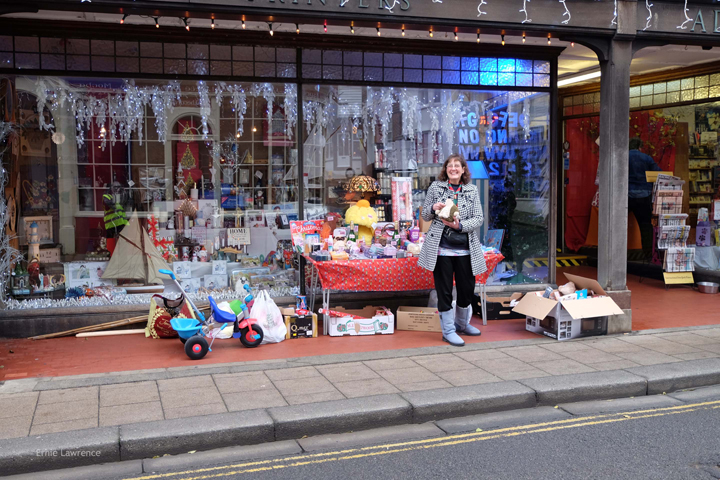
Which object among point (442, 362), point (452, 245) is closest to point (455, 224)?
point (452, 245)

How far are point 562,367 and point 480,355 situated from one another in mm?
887

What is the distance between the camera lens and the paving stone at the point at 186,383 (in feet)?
19.6

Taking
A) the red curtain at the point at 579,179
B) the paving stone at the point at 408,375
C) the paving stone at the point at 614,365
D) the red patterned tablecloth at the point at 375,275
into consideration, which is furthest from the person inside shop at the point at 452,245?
the red curtain at the point at 579,179

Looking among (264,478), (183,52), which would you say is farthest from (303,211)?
(264,478)

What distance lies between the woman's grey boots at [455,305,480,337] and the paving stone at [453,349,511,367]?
2.16 feet

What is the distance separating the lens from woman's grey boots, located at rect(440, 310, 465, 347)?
756 cm

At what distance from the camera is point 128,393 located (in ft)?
19.1

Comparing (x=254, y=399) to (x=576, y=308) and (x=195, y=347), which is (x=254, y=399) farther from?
(x=576, y=308)

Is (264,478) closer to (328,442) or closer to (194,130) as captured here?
(328,442)

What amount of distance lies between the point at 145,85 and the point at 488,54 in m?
4.88

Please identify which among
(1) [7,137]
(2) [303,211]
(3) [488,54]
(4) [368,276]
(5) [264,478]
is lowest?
(5) [264,478]

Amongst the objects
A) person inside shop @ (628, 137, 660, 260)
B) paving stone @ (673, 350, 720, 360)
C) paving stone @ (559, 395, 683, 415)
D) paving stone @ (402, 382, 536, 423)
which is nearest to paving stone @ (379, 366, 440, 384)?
paving stone @ (402, 382, 536, 423)

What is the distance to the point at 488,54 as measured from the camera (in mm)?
9656

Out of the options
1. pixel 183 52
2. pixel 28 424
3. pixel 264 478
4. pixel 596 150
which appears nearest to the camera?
pixel 264 478
